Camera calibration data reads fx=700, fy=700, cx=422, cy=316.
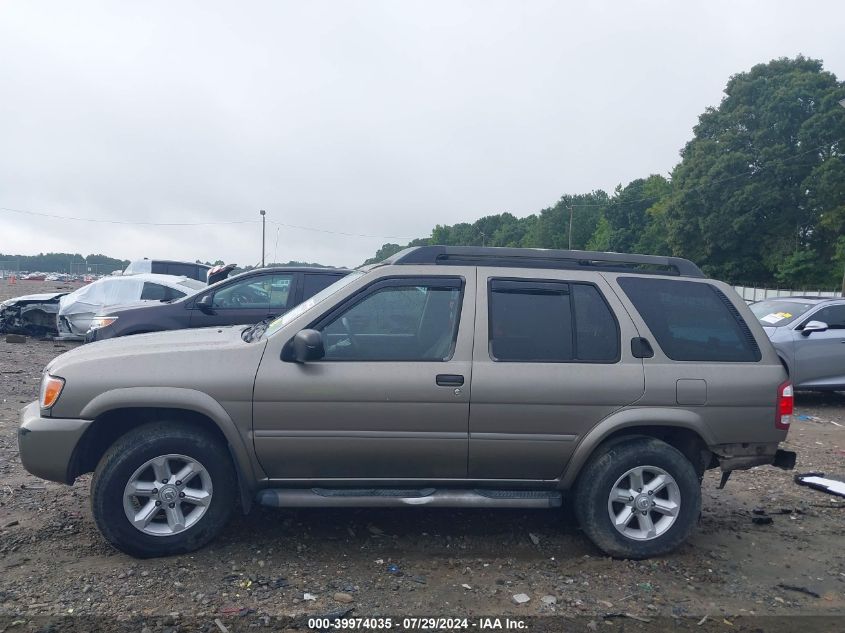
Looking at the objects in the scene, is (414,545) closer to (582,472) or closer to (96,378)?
(582,472)

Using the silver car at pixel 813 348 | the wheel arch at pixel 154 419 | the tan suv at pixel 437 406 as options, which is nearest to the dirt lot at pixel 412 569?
the tan suv at pixel 437 406

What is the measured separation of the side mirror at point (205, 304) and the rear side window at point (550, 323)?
6.16 metres

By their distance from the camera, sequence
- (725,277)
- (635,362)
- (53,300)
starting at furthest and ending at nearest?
(725,277)
(53,300)
(635,362)

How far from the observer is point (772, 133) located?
4144 centimetres

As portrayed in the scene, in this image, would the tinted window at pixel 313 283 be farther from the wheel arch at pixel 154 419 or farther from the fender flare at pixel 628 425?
the fender flare at pixel 628 425

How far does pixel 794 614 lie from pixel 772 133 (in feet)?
144

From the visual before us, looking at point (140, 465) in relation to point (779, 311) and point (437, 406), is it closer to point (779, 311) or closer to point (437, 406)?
point (437, 406)

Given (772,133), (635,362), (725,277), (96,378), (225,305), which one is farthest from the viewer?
(725,277)

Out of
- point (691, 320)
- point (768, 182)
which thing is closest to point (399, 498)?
point (691, 320)

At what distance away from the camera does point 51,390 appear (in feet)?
13.9

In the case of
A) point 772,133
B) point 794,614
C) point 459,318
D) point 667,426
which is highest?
point 772,133

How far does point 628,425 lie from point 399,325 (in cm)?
162

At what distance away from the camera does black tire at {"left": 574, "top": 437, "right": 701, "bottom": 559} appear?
14.5 ft

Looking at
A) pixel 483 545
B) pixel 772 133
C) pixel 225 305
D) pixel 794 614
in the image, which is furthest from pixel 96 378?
pixel 772 133
